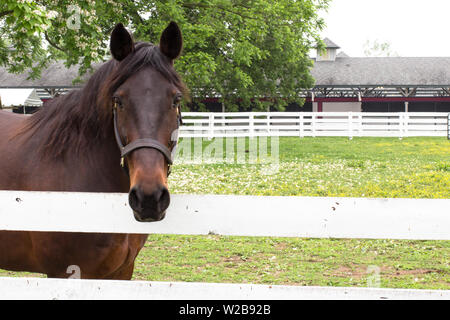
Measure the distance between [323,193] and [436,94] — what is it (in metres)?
34.9

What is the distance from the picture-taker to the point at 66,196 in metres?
2.87

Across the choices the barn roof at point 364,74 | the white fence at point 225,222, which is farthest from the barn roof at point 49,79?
the white fence at point 225,222

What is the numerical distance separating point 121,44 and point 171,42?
334mm

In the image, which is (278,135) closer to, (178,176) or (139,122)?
(178,176)

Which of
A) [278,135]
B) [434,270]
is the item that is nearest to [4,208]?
[434,270]

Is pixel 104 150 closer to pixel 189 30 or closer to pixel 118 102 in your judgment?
pixel 118 102

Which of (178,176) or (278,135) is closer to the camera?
(178,176)

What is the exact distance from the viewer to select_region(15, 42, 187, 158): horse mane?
311 cm

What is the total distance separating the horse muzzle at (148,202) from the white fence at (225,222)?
10.3 inches

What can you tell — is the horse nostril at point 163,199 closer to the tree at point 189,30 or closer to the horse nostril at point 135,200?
the horse nostril at point 135,200

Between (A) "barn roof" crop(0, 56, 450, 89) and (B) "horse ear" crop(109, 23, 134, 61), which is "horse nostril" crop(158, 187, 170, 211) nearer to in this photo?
(B) "horse ear" crop(109, 23, 134, 61)

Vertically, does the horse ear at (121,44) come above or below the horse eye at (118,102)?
above

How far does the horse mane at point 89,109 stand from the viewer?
3.11 meters

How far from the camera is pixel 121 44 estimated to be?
127 inches
